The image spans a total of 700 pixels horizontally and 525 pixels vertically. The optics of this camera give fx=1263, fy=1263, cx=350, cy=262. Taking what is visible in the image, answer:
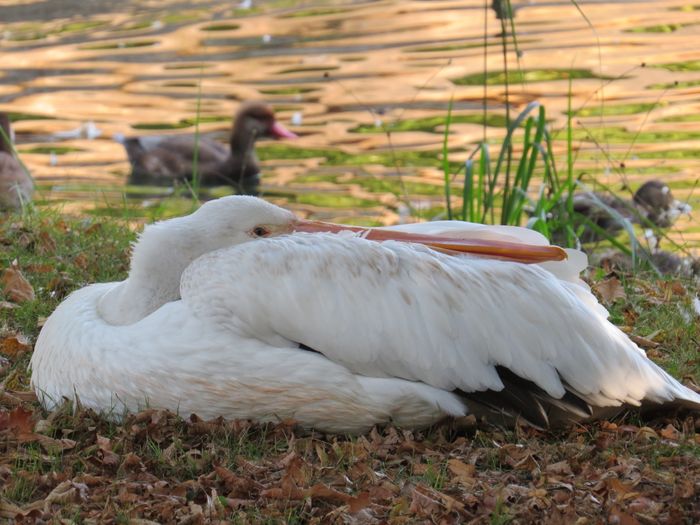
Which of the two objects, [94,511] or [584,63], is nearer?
[94,511]

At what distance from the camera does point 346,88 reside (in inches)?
440

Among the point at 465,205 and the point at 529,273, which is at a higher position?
the point at 529,273

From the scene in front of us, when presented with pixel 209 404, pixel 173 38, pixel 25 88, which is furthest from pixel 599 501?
pixel 173 38

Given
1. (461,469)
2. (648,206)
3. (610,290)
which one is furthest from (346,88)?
(461,469)

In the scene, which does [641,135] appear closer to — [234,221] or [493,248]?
[493,248]

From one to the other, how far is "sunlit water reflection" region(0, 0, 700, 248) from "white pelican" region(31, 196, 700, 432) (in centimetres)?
337

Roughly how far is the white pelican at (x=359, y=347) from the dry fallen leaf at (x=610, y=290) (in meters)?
1.35

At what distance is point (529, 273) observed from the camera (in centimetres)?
386

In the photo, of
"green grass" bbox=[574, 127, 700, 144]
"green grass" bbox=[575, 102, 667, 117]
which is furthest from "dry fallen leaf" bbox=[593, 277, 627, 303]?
"green grass" bbox=[575, 102, 667, 117]

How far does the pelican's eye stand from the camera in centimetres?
413

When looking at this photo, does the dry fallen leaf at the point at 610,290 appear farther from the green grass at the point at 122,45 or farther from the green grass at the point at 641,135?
the green grass at the point at 122,45

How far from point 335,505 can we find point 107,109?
856 cm

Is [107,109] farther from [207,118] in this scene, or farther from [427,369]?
[427,369]

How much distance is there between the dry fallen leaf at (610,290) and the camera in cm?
520
